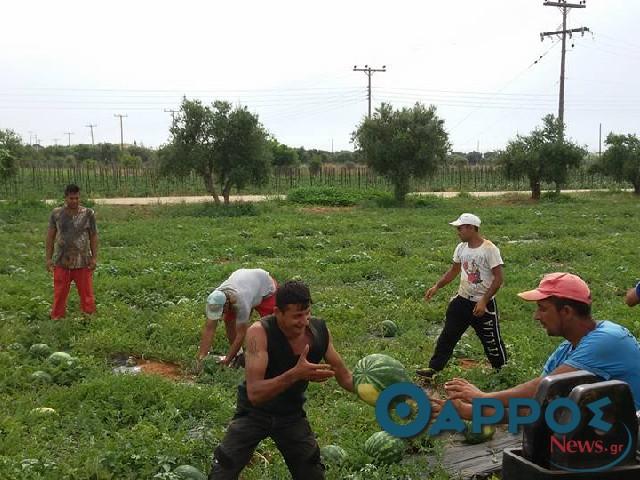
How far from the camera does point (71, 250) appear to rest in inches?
381

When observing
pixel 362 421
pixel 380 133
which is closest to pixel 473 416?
pixel 362 421

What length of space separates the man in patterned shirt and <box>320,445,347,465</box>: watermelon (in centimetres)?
580

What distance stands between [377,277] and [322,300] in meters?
2.70

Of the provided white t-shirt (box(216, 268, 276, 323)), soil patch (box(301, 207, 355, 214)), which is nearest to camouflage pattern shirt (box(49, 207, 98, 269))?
white t-shirt (box(216, 268, 276, 323))

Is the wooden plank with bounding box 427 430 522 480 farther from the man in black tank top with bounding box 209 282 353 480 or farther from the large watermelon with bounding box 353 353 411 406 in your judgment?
the man in black tank top with bounding box 209 282 353 480

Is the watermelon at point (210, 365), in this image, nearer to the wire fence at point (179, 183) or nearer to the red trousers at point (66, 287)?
the red trousers at point (66, 287)

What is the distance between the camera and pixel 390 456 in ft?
17.4

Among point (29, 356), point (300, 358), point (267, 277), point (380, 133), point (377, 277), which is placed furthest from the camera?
point (380, 133)

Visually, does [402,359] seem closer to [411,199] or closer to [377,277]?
[377,277]

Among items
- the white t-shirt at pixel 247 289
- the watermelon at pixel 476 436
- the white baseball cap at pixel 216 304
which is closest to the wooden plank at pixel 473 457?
the watermelon at pixel 476 436

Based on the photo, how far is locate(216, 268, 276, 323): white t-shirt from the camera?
7.15m

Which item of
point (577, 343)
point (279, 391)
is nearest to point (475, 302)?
point (577, 343)

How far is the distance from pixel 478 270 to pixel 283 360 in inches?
144

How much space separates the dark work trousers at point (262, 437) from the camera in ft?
13.8
